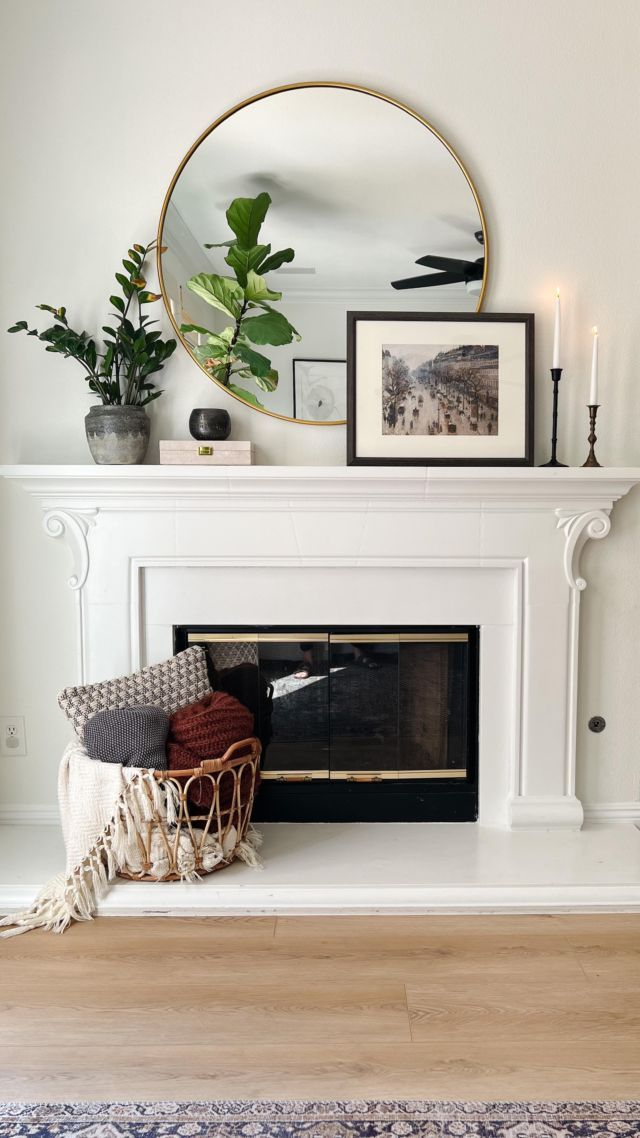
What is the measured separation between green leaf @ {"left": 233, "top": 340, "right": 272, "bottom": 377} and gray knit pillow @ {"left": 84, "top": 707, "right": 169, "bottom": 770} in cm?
100

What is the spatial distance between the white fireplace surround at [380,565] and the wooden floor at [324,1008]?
63cm

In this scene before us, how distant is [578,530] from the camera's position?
99.9 inches

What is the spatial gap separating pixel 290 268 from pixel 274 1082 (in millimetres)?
2031

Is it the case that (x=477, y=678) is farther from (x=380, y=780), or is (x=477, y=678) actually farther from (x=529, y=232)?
(x=529, y=232)

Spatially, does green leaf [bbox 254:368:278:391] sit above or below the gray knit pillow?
above

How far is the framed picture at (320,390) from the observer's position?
2.55 meters

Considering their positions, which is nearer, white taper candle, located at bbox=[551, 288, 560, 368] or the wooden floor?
the wooden floor

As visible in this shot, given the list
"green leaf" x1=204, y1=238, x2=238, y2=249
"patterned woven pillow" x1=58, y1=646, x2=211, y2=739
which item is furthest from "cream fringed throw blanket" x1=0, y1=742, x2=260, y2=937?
"green leaf" x1=204, y1=238, x2=238, y2=249

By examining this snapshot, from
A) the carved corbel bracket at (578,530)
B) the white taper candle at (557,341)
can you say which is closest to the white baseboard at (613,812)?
the carved corbel bracket at (578,530)

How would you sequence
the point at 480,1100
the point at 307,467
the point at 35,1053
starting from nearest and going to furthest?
the point at 480,1100 < the point at 35,1053 < the point at 307,467

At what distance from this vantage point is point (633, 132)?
2.52 m


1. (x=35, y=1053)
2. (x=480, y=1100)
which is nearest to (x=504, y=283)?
(x=480, y=1100)

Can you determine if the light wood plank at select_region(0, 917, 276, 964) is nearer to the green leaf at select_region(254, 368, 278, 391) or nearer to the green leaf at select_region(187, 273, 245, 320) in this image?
the green leaf at select_region(254, 368, 278, 391)

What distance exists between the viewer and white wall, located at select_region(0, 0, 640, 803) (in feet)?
8.09
